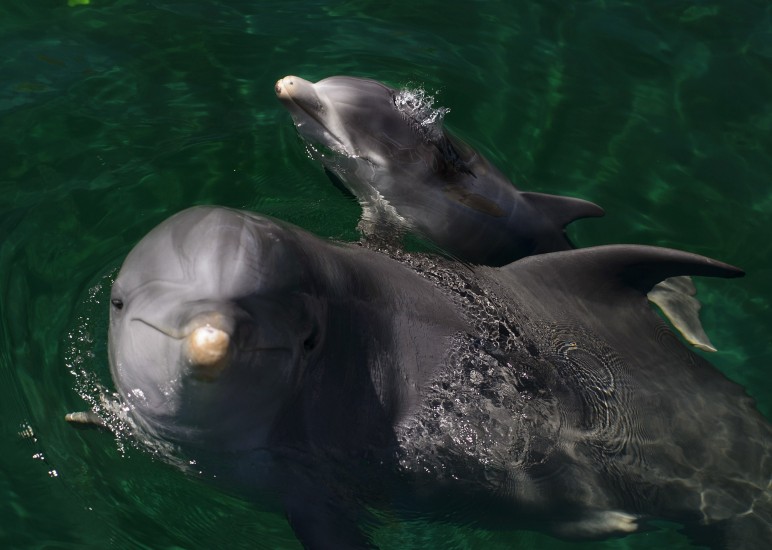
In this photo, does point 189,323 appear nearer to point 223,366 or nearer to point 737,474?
point 223,366

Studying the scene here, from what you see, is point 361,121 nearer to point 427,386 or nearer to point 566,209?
point 566,209

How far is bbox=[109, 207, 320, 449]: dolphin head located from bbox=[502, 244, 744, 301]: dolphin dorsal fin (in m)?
1.91

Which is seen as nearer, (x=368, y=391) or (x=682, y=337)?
(x=368, y=391)

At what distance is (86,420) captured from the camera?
15.1ft

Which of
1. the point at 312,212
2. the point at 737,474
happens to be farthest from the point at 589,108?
the point at 737,474

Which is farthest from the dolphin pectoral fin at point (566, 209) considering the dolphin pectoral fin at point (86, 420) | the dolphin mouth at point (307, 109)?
the dolphin pectoral fin at point (86, 420)

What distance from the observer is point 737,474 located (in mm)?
5004

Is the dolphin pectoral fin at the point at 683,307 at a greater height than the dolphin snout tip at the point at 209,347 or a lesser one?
lesser

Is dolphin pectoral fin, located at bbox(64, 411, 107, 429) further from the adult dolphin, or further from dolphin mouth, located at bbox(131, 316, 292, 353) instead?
the adult dolphin

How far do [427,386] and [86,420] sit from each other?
1.75m

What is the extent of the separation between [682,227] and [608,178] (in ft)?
2.22

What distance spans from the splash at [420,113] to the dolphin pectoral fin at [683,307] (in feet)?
6.02

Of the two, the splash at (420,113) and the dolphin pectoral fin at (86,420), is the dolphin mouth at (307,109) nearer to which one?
the splash at (420,113)

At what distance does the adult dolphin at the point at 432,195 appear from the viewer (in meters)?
6.05
